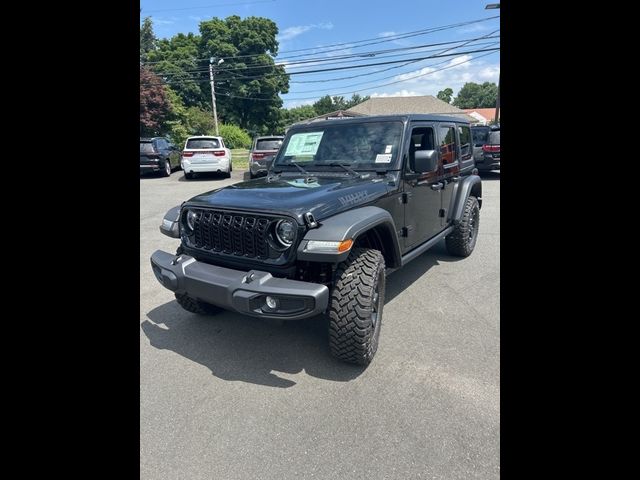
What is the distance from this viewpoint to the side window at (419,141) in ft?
11.8

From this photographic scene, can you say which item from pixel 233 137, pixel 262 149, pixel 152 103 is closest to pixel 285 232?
pixel 262 149

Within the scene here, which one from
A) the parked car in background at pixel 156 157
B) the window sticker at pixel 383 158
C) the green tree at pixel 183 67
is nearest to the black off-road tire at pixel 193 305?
the window sticker at pixel 383 158

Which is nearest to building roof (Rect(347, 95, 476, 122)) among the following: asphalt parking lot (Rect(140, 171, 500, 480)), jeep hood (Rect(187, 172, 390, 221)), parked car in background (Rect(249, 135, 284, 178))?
parked car in background (Rect(249, 135, 284, 178))

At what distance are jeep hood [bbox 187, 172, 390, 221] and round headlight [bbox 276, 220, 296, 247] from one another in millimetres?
93

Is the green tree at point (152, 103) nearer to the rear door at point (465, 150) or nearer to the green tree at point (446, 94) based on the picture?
the rear door at point (465, 150)

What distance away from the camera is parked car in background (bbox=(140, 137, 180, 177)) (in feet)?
47.9

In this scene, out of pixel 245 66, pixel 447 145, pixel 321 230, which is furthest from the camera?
pixel 245 66

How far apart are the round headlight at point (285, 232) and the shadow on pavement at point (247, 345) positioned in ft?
3.19

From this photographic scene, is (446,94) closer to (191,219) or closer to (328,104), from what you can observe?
(328,104)

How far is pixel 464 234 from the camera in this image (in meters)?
5.03

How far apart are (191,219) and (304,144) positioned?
154 cm
